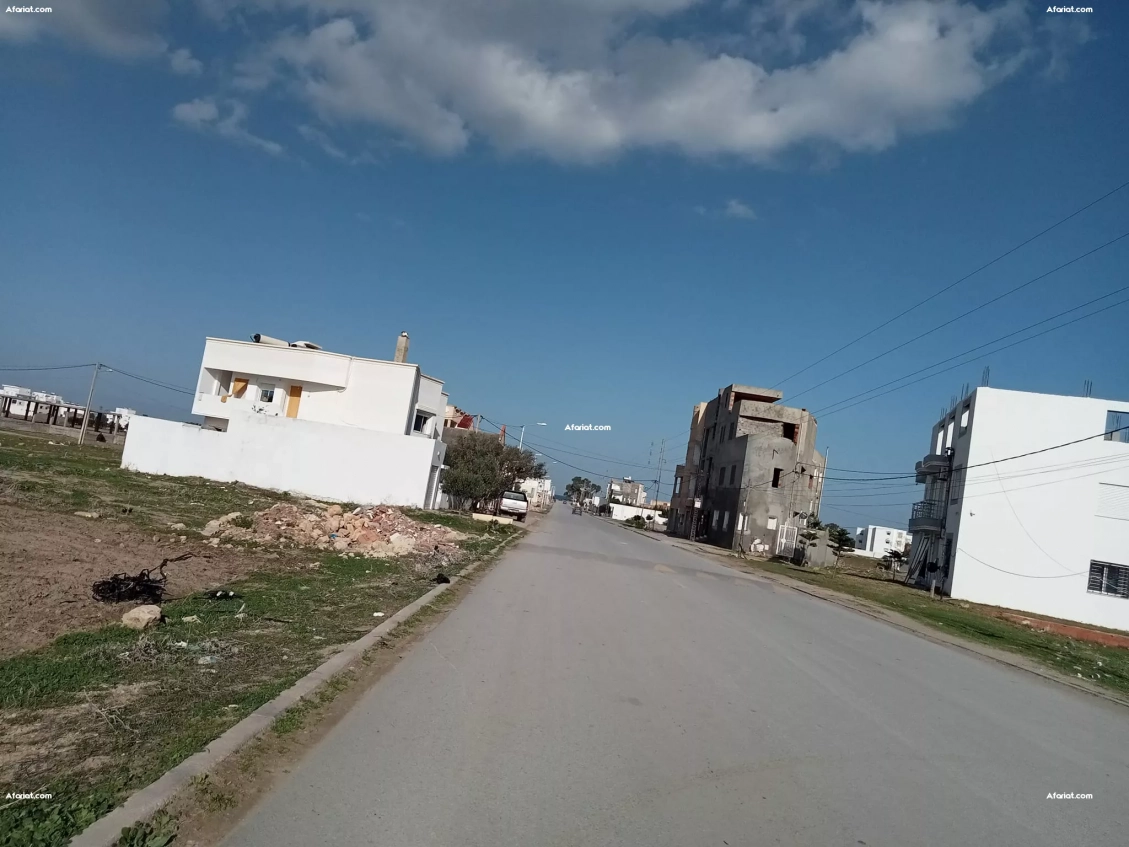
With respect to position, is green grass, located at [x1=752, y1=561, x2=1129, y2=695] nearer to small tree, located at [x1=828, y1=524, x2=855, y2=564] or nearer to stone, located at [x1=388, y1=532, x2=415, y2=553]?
stone, located at [x1=388, y1=532, x2=415, y2=553]

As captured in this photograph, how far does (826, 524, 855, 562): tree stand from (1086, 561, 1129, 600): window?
16.4 m

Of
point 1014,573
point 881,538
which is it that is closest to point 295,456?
point 1014,573

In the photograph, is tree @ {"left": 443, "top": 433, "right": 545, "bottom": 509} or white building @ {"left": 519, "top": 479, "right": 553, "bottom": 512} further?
white building @ {"left": 519, "top": 479, "right": 553, "bottom": 512}

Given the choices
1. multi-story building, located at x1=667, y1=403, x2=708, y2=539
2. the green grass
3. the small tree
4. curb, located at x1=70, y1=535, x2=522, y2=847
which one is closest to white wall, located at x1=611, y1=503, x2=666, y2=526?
multi-story building, located at x1=667, y1=403, x2=708, y2=539

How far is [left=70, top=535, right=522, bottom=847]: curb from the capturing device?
13.0 feet

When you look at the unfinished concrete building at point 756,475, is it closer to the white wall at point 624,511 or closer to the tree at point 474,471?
the tree at point 474,471

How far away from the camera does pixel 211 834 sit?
4242 mm

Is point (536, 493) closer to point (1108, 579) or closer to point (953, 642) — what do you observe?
point (1108, 579)

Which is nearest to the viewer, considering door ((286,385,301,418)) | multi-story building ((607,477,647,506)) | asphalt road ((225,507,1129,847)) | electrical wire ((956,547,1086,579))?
asphalt road ((225,507,1129,847))

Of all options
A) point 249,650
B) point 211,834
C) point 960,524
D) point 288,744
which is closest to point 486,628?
point 249,650

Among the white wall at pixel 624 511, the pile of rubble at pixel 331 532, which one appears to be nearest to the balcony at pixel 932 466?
the pile of rubble at pixel 331 532

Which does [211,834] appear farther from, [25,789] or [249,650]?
[249,650]

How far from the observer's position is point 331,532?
21156 millimetres

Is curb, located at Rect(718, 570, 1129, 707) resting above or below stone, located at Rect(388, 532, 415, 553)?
above
